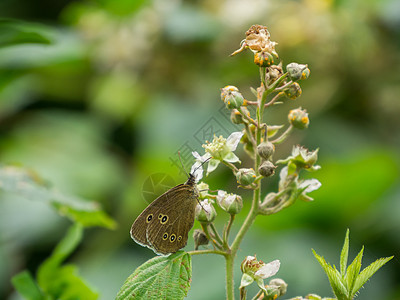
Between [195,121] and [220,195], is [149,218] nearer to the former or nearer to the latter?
[220,195]

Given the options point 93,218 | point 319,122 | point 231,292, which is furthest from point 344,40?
point 231,292

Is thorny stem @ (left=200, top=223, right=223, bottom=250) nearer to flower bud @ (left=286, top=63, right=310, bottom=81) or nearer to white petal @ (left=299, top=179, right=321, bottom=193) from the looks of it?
white petal @ (left=299, top=179, right=321, bottom=193)

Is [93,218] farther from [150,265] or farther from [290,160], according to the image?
[290,160]

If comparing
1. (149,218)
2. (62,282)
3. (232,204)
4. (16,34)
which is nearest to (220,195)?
(232,204)

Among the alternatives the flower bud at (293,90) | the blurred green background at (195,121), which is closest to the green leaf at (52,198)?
the flower bud at (293,90)

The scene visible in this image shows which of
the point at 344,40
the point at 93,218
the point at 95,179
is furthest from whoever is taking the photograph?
the point at 95,179

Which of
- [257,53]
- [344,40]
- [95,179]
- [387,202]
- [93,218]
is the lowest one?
[387,202]

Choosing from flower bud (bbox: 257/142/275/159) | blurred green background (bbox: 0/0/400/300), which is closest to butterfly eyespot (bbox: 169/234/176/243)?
flower bud (bbox: 257/142/275/159)
